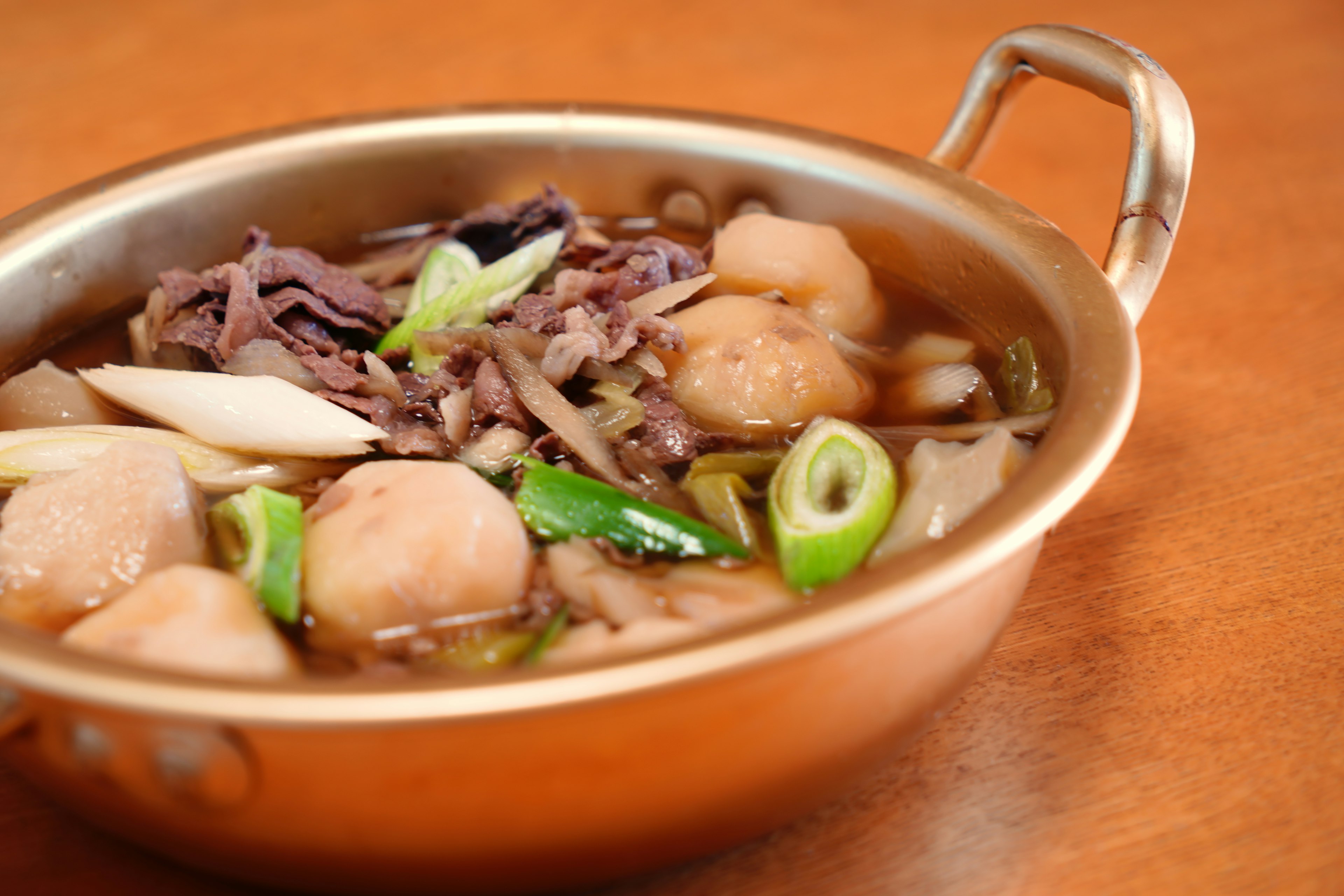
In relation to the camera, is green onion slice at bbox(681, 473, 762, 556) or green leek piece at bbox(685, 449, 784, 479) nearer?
green onion slice at bbox(681, 473, 762, 556)

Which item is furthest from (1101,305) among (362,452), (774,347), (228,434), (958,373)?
(228,434)

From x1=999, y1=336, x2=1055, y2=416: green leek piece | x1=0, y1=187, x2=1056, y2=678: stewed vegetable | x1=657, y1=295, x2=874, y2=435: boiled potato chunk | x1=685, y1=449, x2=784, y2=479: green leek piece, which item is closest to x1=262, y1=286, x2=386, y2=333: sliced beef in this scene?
x1=0, y1=187, x2=1056, y2=678: stewed vegetable

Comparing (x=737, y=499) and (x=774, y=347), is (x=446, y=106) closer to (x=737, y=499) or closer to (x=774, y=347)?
(x=774, y=347)

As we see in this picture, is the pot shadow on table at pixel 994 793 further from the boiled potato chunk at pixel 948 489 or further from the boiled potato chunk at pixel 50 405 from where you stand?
the boiled potato chunk at pixel 50 405

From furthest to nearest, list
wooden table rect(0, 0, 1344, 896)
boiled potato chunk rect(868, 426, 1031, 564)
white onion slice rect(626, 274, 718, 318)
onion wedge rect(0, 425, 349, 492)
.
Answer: white onion slice rect(626, 274, 718, 318), onion wedge rect(0, 425, 349, 492), boiled potato chunk rect(868, 426, 1031, 564), wooden table rect(0, 0, 1344, 896)

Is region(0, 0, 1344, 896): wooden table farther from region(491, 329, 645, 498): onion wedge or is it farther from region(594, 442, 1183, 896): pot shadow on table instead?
region(491, 329, 645, 498): onion wedge

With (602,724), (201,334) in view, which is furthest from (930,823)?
(201,334)

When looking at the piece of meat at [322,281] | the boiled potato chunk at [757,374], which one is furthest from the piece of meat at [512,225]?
the boiled potato chunk at [757,374]
